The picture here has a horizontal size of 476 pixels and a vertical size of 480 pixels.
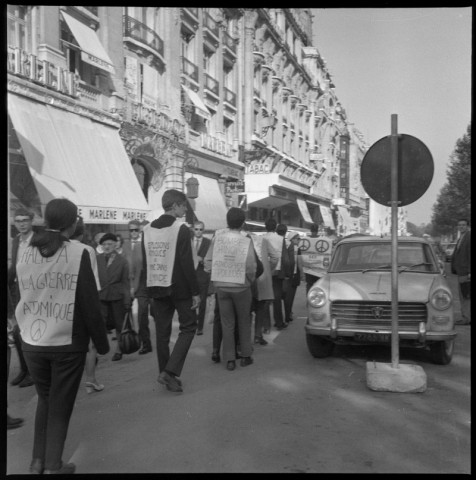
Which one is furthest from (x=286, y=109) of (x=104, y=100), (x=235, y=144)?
(x=104, y=100)

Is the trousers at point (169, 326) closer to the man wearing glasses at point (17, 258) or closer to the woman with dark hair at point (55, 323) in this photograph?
the man wearing glasses at point (17, 258)

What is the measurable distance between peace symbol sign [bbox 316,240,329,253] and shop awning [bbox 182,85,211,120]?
429 inches

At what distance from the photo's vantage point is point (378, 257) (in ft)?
24.5

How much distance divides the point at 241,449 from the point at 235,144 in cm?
2348

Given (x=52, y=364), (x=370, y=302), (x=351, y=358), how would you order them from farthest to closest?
(x=351, y=358) < (x=370, y=302) < (x=52, y=364)

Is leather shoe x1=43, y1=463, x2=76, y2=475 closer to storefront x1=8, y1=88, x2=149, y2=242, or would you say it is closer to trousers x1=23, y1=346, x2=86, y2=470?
trousers x1=23, y1=346, x2=86, y2=470

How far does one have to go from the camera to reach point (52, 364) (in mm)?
3416

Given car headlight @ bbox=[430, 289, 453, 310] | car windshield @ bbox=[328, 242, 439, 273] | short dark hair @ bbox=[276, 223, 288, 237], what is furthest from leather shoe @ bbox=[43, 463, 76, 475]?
short dark hair @ bbox=[276, 223, 288, 237]

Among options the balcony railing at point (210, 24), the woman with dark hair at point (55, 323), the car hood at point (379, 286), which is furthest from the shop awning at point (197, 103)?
the woman with dark hair at point (55, 323)

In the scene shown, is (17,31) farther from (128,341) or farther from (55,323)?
(55,323)

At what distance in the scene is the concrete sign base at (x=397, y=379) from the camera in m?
5.25
